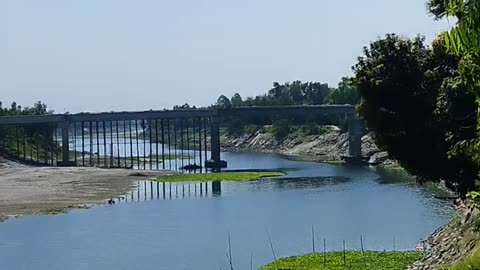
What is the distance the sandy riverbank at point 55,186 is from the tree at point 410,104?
30.9 meters

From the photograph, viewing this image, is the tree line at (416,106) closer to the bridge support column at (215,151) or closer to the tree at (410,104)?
the tree at (410,104)

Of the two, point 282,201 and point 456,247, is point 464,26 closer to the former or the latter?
point 456,247

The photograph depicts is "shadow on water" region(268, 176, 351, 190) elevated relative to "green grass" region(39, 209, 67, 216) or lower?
lower

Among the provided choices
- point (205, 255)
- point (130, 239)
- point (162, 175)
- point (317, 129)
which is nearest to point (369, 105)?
point (205, 255)

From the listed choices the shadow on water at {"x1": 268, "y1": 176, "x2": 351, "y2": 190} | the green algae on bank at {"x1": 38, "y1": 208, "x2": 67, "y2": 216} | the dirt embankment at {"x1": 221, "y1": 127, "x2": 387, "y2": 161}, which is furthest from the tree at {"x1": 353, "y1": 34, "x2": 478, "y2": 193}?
the dirt embankment at {"x1": 221, "y1": 127, "x2": 387, "y2": 161}

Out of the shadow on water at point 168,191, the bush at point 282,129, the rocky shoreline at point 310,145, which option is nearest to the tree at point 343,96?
the rocky shoreline at point 310,145

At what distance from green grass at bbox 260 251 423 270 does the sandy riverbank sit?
28.1 metres

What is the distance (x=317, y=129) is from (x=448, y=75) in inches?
4614

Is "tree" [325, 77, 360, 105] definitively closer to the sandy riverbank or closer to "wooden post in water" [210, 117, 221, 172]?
"wooden post in water" [210, 117, 221, 172]

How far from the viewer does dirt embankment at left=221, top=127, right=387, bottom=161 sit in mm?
122406

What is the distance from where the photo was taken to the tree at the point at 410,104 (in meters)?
29.3

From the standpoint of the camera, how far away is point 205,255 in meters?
35.5

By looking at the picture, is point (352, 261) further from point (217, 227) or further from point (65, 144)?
point (65, 144)

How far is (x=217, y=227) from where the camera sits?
147ft
